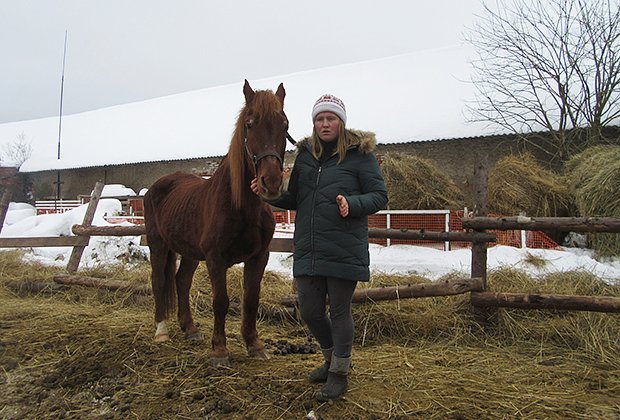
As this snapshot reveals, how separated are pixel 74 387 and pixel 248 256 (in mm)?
1571

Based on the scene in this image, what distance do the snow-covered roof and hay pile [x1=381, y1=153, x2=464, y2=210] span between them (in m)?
5.85

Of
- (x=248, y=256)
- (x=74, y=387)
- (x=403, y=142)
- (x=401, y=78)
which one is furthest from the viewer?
(x=401, y=78)

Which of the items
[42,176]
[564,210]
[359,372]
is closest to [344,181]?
[359,372]

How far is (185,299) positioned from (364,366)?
2105mm

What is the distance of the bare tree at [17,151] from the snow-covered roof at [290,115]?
695mm

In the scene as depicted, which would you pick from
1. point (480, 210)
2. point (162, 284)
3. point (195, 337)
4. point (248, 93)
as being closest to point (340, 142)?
point (248, 93)

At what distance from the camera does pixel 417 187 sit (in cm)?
1040

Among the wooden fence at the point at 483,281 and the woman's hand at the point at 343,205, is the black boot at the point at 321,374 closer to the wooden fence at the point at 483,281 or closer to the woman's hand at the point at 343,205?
the woman's hand at the point at 343,205

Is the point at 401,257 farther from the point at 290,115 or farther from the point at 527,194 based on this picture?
the point at 290,115

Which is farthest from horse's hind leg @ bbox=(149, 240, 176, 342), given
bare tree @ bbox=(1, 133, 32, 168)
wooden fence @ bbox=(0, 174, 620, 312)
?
bare tree @ bbox=(1, 133, 32, 168)

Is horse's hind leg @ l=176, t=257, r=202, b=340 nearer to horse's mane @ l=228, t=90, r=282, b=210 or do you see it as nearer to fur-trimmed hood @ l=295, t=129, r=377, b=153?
horse's mane @ l=228, t=90, r=282, b=210

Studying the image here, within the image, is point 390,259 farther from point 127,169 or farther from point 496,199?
point 127,169

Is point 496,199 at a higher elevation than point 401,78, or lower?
lower

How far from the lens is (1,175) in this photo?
27609mm
